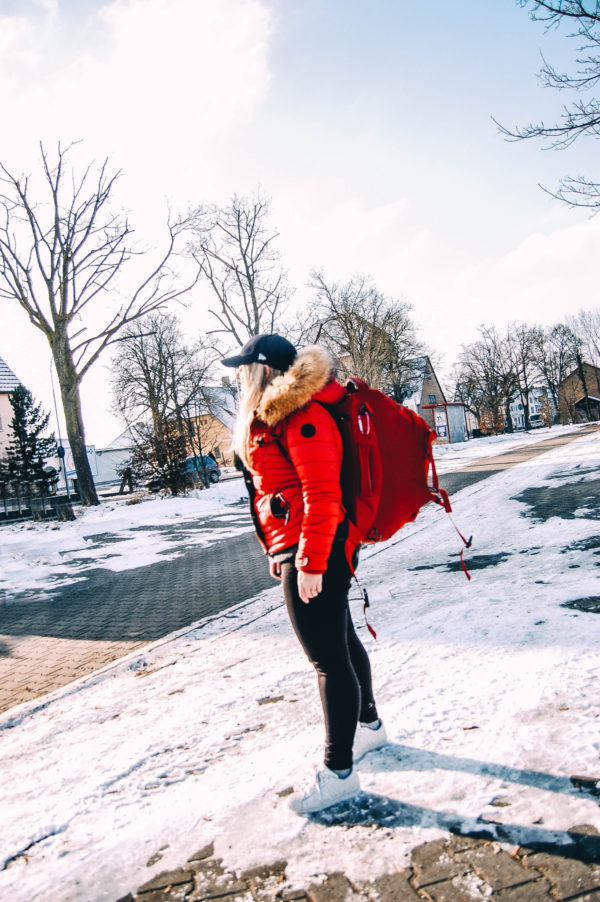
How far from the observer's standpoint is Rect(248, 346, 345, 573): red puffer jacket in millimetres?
2115

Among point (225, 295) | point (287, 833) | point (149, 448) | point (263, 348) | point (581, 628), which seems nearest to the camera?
point (287, 833)

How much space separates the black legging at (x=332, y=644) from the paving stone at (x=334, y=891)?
0.43 metres

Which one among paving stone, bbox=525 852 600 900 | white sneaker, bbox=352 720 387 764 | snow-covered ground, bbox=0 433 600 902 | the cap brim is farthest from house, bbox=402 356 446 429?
paving stone, bbox=525 852 600 900

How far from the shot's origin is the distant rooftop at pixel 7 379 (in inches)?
1630

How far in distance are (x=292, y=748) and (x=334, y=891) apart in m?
0.91

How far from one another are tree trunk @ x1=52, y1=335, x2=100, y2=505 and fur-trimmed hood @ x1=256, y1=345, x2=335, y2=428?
19618 millimetres

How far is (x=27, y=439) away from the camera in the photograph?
33.8m

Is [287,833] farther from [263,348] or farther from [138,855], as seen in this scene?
[263,348]

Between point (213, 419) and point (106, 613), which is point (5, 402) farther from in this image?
point (106, 613)

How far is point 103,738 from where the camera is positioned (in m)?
3.18

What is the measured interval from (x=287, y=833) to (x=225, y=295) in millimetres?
29011

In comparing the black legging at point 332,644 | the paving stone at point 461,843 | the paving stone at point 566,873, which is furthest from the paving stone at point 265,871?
the paving stone at point 566,873

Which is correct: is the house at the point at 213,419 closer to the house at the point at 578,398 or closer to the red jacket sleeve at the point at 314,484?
the red jacket sleeve at the point at 314,484

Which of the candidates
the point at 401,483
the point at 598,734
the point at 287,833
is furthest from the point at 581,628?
the point at 287,833
